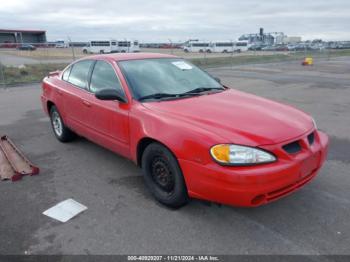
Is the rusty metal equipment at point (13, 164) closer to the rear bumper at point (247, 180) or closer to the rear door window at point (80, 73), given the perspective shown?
the rear door window at point (80, 73)

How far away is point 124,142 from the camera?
3.83 m

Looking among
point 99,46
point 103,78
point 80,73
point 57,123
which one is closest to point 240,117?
point 103,78

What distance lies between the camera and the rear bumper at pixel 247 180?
2.72 meters

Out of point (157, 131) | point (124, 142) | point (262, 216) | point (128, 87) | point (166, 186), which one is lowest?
point (262, 216)

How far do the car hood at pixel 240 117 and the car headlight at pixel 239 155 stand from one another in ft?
0.19

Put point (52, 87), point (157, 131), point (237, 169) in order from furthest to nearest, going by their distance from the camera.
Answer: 1. point (52, 87)
2. point (157, 131)
3. point (237, 169)

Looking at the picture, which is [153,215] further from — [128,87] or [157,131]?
[128,87]

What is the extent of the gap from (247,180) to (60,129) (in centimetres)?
393

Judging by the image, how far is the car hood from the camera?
2896 millimetres

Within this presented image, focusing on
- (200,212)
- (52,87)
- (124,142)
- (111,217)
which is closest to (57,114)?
(52,87)

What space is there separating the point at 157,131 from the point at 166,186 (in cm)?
59

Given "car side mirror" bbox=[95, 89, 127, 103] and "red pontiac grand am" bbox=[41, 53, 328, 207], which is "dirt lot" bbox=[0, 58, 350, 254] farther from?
"car side mirror" bbox=[95, 89, 127, 103]

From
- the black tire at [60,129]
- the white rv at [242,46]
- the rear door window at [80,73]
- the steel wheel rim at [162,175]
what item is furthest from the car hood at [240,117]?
the white rv at [242,46]

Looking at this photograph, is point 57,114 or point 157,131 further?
point 57,114
